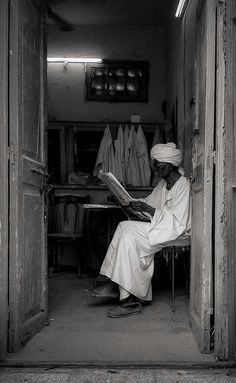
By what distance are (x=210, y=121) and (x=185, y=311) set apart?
1.90 m

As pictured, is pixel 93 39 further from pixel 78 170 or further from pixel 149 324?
pixel 149 324

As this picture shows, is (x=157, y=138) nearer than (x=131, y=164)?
No

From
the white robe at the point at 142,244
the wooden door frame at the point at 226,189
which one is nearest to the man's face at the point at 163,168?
the white robe at the point at 142,244

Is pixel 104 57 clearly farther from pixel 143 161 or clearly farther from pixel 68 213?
pixel 68 213

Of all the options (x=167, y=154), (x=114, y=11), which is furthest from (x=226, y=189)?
(x=114, y=11)

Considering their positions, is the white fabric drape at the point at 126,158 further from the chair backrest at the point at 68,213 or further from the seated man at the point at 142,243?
the seated man at the point at 142,243

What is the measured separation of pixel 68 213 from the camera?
6.64 m

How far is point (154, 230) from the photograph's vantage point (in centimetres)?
407

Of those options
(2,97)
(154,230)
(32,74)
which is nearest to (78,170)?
(154,230)

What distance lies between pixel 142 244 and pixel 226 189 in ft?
4.63

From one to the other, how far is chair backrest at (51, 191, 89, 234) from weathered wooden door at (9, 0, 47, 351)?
3015 mm

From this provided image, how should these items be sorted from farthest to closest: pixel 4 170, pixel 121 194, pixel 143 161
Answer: pixel 143 161 → pixel 121 194 → pixel 4 170

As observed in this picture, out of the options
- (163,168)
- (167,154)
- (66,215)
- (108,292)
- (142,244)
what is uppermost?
(167,154)

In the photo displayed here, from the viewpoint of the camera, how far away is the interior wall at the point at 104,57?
7.82 metres
